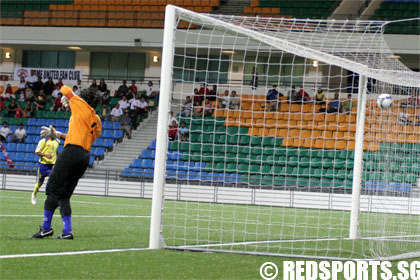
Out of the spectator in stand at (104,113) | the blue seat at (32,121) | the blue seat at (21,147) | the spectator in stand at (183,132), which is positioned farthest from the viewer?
the blue seat at (32,121)

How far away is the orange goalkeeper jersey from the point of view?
9844 mm

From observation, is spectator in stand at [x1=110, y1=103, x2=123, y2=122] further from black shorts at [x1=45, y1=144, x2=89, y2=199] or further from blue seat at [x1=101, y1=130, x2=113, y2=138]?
black shorts at [x1=45, y1=144, x2=89, y2=199]

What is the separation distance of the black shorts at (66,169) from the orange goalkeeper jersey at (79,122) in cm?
10

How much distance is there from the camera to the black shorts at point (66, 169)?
385 inches

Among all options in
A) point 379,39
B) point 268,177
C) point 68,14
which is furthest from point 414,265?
point 68,14

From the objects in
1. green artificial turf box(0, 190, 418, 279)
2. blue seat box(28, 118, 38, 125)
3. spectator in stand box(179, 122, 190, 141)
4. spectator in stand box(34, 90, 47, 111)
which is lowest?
green artificial turf box(0, 190, 418, 279)

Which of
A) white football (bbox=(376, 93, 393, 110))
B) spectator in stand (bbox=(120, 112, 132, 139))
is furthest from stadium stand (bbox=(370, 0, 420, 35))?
white football (bbox=(376, 93, 393, 110))

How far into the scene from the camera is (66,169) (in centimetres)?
977

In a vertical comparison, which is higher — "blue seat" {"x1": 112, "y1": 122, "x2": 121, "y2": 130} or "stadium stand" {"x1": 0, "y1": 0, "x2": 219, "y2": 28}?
"stadium stand" {"x1": 0, "y1": 0, "x2": 219, "y2": 28}

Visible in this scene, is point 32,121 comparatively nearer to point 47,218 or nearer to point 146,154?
point 146,154

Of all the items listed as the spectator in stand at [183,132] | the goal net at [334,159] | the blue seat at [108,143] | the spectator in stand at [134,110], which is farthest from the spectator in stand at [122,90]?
the goal net at [334,159]

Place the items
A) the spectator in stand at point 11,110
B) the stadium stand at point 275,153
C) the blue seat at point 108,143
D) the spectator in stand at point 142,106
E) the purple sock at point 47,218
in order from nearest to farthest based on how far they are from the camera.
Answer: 1. the purple sock at point 47,218
2. the stadium stand at point 275,153
3. the blue seat at point 108,143
4. the spectator in stand at point 142,106
5. the spectator in stand at point 11,110

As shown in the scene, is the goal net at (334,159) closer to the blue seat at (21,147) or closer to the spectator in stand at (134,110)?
the spectator in stand at (134,110)

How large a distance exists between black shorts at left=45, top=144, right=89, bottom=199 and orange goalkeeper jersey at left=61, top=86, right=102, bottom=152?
0.31 feet
